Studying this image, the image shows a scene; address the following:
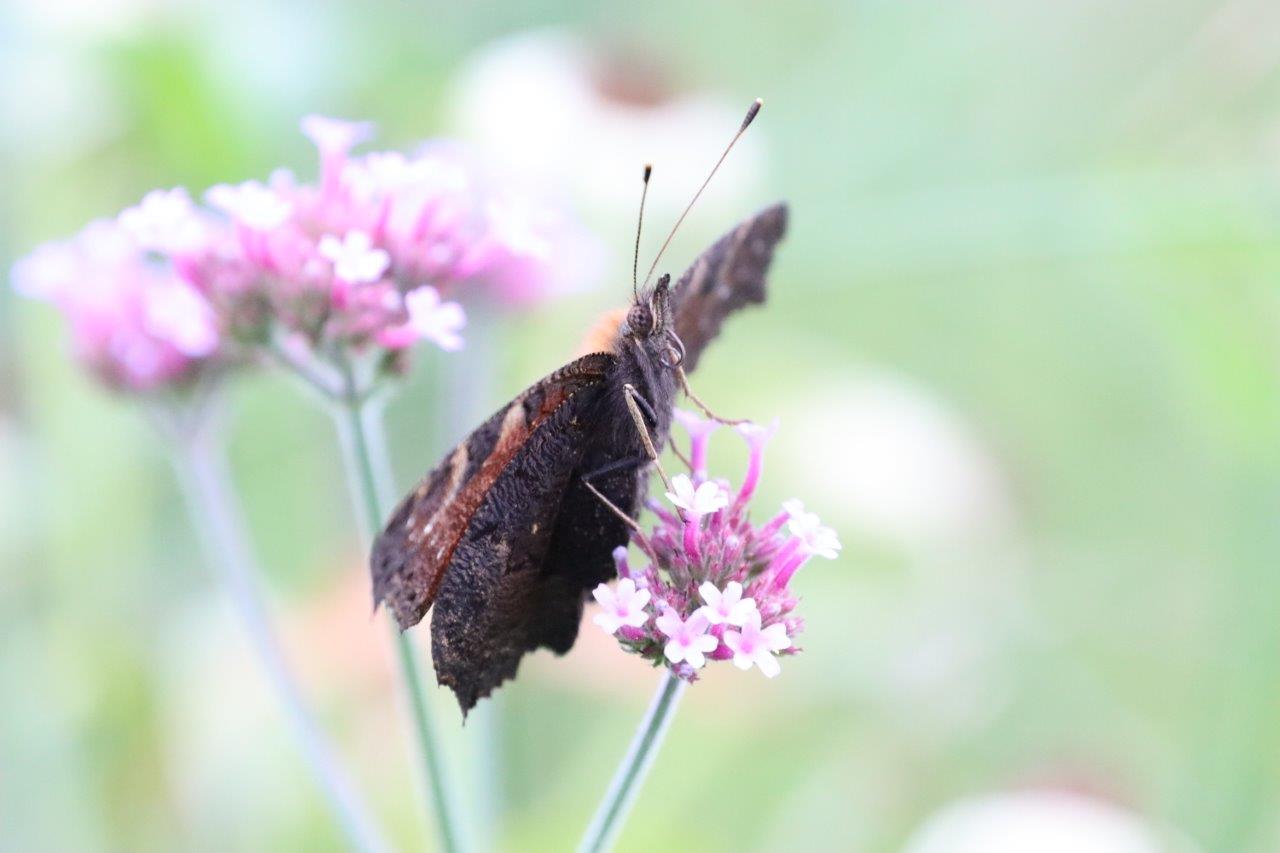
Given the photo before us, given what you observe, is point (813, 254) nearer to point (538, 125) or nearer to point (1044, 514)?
point (538, 125)

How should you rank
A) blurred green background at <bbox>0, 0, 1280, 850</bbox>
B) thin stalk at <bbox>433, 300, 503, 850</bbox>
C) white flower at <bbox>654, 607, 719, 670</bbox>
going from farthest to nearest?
blurred green background at <bbox>0, 0, 1280, 850</bbox>, thin stalk at <bbox>433, 300, 503, 850</bbox>, white flower at <bbox>654, 607, 719, 670</bbox>

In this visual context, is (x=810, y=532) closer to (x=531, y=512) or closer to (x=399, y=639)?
(x=531, y=512)

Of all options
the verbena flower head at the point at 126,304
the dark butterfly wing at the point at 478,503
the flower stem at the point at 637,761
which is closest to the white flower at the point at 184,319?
the verbena flower head at the point at 126,304

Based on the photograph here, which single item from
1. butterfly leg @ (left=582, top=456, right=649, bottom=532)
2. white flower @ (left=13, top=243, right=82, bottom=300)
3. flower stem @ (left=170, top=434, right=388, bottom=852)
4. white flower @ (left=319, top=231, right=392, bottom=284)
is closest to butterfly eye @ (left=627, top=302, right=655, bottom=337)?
butterfly leg @ (left=582, top=456, right=649, bottom=532)

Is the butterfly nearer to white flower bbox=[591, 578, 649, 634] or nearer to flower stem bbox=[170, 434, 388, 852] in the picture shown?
white flower bbox=[591, 578, 649, 634]

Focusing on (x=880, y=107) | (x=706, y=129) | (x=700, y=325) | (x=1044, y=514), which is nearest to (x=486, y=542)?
(x=700, y=325)

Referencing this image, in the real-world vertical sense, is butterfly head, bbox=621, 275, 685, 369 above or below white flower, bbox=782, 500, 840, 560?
above

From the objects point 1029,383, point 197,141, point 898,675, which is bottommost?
point 898,675
